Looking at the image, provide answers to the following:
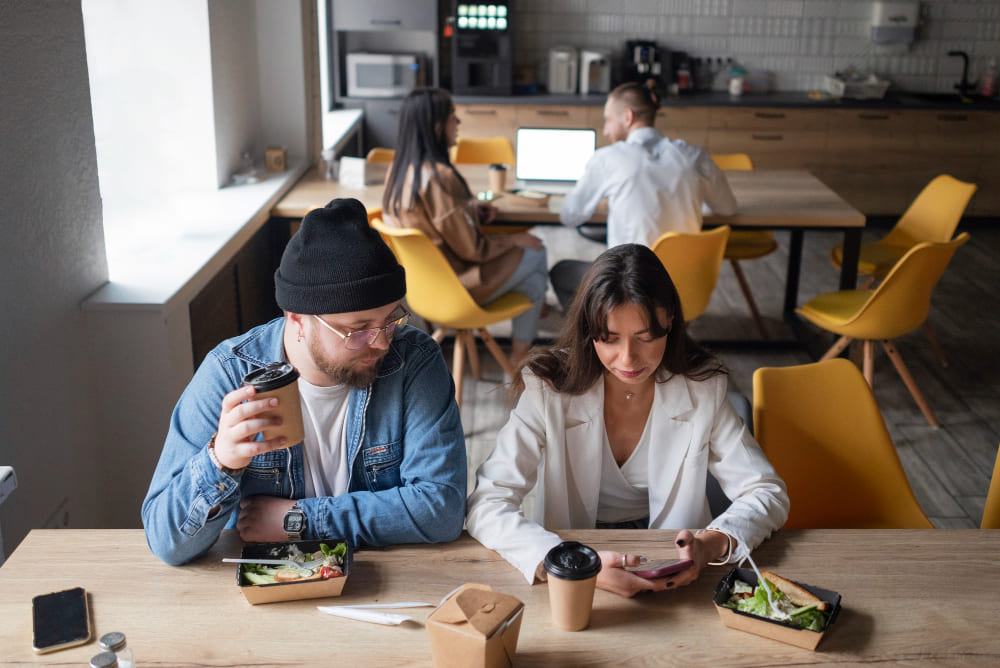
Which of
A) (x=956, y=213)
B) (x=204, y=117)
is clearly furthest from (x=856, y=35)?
(x=204, y=117)

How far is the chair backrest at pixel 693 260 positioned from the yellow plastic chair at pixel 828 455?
1.36 metres

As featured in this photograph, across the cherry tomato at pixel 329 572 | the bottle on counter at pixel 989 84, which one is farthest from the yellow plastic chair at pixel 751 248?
the cherry tomato at pixel 329 572

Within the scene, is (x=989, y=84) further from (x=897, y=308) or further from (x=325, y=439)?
(x=325, y=439)

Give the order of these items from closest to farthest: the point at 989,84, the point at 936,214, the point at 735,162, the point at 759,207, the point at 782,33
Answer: the point at 759,207 < the point at 936,214 < the point at 735,162 < the point at 989,84 < the point at 782,33

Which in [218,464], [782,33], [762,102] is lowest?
[218,464]

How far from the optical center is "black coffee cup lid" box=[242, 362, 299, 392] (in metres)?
1.44

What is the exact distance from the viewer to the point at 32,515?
241cm

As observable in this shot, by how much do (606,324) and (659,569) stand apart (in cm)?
53

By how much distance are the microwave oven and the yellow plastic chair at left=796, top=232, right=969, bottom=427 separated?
404 centimetres

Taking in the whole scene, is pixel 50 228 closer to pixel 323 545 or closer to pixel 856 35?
pixel 323 545

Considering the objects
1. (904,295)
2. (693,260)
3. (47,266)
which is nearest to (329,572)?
(47,266)

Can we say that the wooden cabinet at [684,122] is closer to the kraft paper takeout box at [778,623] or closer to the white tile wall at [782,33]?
the white tile wall at [782,33]

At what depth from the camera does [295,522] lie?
1.70 meters

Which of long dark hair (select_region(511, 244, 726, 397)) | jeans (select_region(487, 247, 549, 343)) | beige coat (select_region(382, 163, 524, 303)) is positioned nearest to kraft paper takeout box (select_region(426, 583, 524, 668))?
long dark hair (select_region(511, 244, 726, 397))
